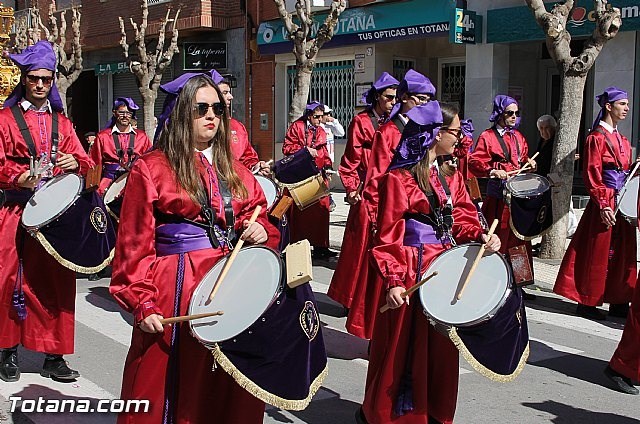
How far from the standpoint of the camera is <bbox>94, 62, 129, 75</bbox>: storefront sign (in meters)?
28.1

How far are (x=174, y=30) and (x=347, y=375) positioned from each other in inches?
720

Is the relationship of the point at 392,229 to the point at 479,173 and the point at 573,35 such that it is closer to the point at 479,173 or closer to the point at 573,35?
the point at 479,173

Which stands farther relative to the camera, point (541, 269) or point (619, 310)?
point (541, 269)

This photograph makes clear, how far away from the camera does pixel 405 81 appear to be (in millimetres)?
6125

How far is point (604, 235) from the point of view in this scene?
766cm

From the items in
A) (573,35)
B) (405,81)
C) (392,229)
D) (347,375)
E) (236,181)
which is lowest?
(347,375)

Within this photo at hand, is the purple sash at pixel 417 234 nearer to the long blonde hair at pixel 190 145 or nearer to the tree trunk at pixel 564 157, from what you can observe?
the long blonde hair at pixel 190 145

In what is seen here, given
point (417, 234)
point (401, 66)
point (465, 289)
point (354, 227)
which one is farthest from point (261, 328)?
point (401, 66)

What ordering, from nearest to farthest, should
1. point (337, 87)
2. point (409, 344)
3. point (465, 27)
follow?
point (409, 344)
point (465, 27)
point (337, 87)

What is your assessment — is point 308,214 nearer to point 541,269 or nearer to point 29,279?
point 541,269

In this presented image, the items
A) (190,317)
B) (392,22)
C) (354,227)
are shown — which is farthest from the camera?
(392,22)

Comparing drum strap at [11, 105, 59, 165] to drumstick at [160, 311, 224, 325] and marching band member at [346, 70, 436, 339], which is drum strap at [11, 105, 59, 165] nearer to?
marching band member at [346, 70, 436, 339]

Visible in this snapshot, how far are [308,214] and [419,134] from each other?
265 inches

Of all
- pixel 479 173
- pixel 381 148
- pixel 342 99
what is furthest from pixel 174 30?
pixel 381 148
